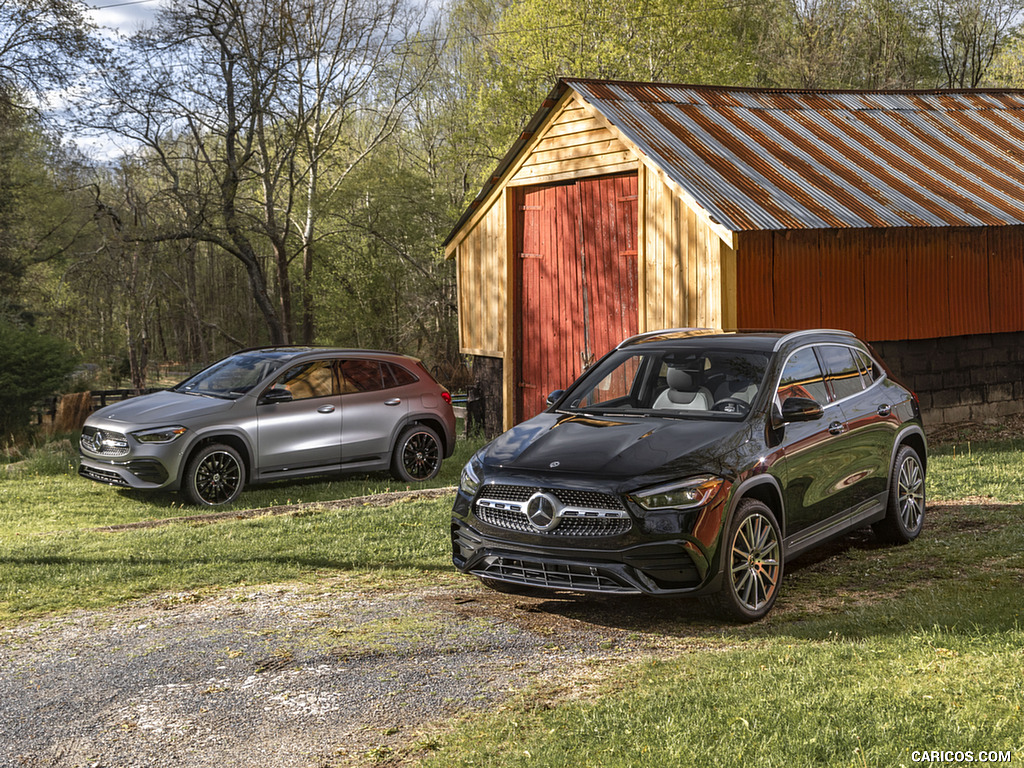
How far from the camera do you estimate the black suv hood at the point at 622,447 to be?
632cm

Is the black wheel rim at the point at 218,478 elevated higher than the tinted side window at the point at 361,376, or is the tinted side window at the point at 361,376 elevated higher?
the tinted side window at the point at 361,376

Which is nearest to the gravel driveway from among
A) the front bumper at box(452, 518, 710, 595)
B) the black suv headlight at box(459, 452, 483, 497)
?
the front bumper at box(452, 518, 710, 595)

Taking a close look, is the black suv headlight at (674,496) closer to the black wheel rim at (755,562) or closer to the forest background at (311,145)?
the black wheel rim at (755,562)

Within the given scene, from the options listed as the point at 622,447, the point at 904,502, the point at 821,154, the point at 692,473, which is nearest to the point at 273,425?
the point at 622,447

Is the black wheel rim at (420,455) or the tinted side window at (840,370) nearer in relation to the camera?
the tinted side window at (840,370)

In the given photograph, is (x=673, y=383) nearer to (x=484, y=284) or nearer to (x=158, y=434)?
(x=158, y=434)

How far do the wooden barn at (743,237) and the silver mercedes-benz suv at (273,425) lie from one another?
3.28 m

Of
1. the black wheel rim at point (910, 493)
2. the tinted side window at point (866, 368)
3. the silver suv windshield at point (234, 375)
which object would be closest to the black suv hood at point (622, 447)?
the tinted side window at point (866, 368)

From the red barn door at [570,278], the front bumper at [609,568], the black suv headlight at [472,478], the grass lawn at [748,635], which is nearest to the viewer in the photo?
the grass lawn at [748,635]

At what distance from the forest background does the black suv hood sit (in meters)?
18.3

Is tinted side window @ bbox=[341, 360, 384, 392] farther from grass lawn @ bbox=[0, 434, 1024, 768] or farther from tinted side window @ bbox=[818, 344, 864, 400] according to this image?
tinted side window @ bbox=[818, 344, 864, 400]

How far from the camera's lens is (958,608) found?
639cm

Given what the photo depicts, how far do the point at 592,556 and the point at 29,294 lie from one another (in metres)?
26.5

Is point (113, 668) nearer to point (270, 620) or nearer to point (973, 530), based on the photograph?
point (270, 620)
